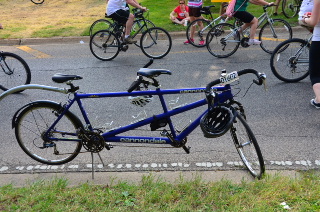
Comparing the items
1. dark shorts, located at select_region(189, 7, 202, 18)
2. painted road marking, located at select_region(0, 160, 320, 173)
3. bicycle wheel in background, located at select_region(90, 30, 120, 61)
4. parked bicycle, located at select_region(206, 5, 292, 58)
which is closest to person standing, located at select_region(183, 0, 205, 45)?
dark shorts, located at select_region(189, 7, 202, 18)

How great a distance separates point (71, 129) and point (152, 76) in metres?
1.11

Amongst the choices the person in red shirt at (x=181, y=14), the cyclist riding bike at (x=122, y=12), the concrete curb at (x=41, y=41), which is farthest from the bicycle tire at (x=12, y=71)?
the person in red shirt at (x=181, y=14)

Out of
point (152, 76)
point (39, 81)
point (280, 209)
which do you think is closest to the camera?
point (280, 209)

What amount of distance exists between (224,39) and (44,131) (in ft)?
18.0

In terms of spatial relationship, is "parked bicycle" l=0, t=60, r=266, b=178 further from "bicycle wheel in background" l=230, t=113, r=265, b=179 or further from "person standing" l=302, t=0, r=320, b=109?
"person standing" l=302, t=0, r=320, b=109

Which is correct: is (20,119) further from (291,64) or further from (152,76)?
(291,64)

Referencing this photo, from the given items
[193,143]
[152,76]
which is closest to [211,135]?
[152,76]

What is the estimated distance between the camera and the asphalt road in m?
3.97

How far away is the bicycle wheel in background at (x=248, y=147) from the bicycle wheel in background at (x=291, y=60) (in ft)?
10.0

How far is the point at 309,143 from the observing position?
14.0 feet

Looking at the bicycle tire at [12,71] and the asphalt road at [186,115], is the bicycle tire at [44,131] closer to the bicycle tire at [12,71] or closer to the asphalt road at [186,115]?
the asphalt road at [186,115]

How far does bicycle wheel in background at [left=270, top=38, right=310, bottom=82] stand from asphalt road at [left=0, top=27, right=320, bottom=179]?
0.16m

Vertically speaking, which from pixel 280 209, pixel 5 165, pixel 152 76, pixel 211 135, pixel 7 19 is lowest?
pixel 7 19

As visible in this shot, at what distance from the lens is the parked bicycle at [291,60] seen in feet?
19.4
